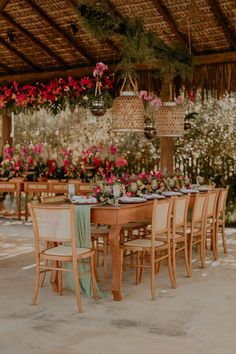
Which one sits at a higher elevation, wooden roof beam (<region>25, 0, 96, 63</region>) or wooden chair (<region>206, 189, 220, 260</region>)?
wooden roof beam (<region>25, 0, 96, 63</region>)

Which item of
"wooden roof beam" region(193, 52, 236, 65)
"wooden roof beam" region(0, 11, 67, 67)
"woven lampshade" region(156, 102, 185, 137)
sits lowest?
"woven lampshade" region(156, 102, 185, 137)

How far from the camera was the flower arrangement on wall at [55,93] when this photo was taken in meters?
9.26

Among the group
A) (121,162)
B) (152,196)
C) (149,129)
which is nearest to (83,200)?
(152,196)

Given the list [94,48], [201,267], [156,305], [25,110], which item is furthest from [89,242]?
[25,110]

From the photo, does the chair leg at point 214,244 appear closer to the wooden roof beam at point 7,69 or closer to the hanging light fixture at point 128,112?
the hanging light fixture at point 128,112

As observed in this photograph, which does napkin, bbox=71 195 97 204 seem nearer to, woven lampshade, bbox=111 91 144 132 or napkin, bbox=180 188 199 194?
woven lampshade, bbox=111 91 144 132

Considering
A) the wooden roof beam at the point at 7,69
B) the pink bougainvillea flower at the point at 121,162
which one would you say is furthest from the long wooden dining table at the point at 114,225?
the wooden roof beam at the point at 7,69

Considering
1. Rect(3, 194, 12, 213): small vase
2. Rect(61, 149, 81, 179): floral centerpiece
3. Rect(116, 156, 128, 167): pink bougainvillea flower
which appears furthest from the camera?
Rect(3, 194, 12, 213): small vase

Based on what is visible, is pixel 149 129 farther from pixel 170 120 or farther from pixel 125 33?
pixel 125 33

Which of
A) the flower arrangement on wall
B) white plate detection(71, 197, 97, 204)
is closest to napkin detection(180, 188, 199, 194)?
white plate detection(71, 197, 97, 204)

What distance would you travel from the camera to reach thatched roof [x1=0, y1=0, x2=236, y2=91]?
7.69 metres

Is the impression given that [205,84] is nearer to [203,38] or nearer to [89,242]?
[203,38]

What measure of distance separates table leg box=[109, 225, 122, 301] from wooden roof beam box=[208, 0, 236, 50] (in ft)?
13.3

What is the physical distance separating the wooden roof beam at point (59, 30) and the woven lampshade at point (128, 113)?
345cm
